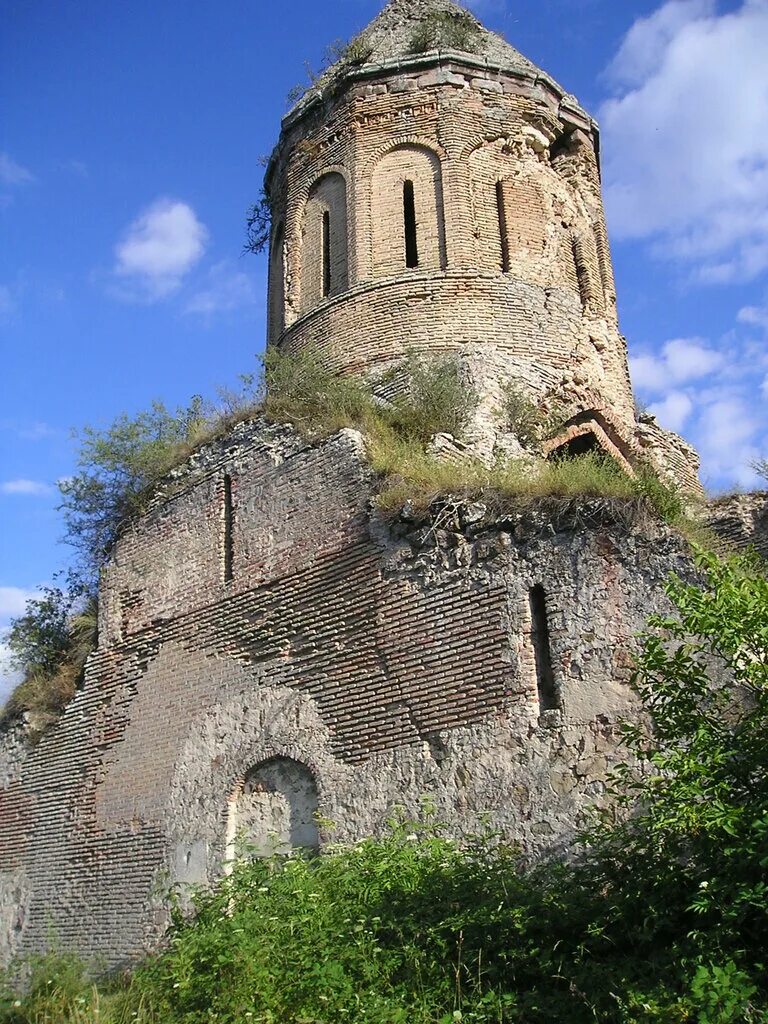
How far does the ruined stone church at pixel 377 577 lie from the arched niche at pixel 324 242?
0.15ft

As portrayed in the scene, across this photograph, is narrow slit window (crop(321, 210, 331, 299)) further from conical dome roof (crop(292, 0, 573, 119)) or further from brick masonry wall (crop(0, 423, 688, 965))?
brick masonry wall (crop(0, 423, 688, 965))

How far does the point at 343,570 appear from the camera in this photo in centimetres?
883

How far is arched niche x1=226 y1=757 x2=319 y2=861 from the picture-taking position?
328 inches

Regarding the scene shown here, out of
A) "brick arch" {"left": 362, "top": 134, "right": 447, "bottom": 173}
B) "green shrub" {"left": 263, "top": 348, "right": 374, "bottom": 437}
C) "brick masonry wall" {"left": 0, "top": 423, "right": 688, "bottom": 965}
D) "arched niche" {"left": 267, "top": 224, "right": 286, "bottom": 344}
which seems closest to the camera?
"brick masonry wall" {"left": 0, "top": 423, "right": 688, "bottom": 965}

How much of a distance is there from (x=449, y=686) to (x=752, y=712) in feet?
9.05

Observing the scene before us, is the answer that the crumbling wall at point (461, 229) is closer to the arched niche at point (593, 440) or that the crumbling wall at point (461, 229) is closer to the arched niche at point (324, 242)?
the arched niche at point (324, 242)

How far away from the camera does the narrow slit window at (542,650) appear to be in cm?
719

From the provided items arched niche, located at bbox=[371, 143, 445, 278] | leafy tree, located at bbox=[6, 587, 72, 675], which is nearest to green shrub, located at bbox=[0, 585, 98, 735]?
leafy tree, located at bbox=[6, 587, 72, 675]

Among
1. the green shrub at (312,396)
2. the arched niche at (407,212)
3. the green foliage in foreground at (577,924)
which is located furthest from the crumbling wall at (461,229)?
the green foliage in foreground at (577,924)

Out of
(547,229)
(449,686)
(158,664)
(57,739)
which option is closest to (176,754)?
(158,664)

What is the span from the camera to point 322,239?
43.5 ft

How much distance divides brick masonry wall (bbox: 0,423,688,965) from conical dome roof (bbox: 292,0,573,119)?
5.87 metres

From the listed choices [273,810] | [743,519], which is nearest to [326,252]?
[743,519]

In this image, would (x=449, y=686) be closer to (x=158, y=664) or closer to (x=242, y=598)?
(x=242, y=598)
